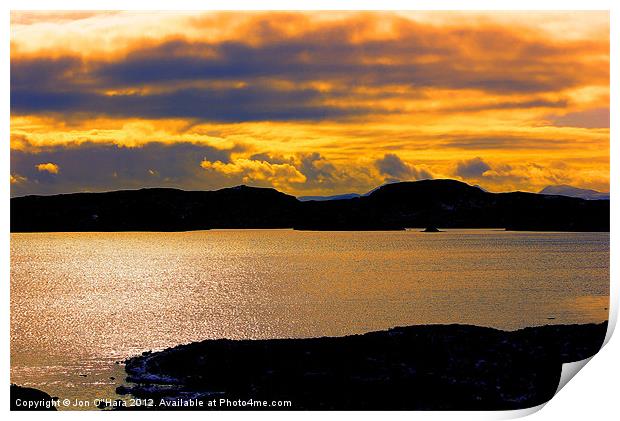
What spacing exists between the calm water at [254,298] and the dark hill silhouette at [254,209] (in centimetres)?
449

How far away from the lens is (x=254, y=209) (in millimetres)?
38250

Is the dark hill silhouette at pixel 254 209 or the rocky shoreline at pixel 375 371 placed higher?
the dark hill silhouette at pixel 254 209

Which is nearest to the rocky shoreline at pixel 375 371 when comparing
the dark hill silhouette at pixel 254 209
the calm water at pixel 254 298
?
the calm water at pixel 254 298

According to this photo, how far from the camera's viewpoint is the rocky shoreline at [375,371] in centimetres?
1925

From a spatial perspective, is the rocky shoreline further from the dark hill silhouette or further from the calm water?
the dark hill silhouette

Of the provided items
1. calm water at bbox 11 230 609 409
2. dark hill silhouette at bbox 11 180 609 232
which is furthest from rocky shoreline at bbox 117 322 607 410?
dark hill silhouette at bbox 11 180 609 232

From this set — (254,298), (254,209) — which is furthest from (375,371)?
(254,298)

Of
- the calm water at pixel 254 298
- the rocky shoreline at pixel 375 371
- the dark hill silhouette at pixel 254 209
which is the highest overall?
the dark hill silhouette at pixel 254 209

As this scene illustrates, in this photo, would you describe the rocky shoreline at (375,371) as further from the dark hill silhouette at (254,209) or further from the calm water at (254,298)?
the dark hill silhouette at (254,209)

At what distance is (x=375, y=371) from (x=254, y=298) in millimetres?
33361

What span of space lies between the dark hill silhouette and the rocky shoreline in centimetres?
720

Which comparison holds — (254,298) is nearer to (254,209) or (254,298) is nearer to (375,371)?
(254,209)

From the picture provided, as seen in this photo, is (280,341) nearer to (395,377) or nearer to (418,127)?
(395,377)

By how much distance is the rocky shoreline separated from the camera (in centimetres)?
1925
